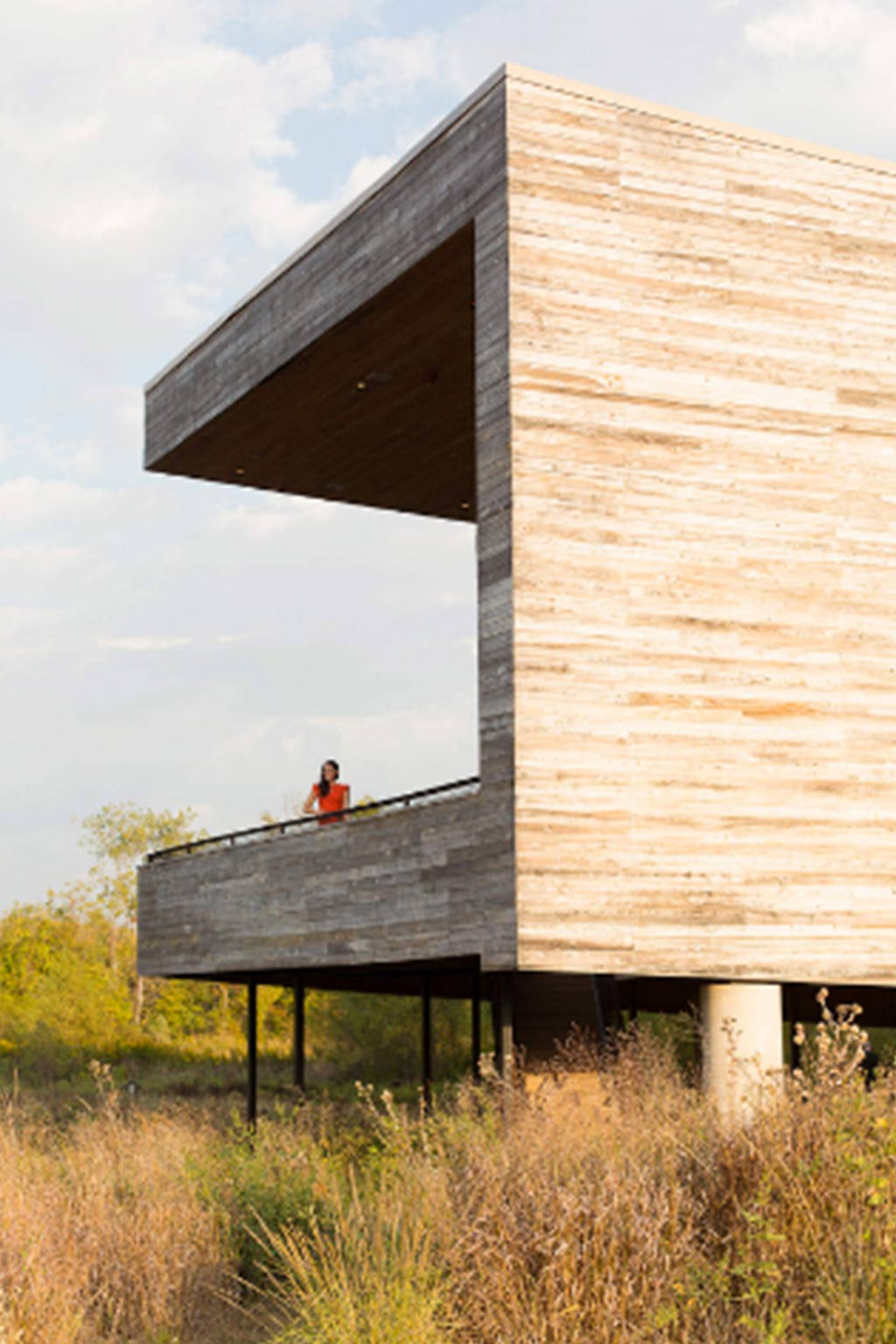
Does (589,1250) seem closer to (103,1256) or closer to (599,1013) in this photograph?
(103,1256)

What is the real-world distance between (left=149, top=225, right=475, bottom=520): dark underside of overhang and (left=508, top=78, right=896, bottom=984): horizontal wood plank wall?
4.77 feet

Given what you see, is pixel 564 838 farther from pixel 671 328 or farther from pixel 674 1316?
pixel 674 1316

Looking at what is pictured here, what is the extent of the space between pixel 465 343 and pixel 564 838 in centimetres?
581

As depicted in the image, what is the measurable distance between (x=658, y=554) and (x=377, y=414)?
5.94 metres

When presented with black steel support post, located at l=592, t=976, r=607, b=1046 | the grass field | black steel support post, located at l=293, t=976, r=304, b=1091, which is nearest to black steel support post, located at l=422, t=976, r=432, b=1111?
black steel support post, located at l=293, t=976, r=304, b=1091

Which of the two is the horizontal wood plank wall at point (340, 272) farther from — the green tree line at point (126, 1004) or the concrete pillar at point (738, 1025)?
the green tree line at point (126, 1004)

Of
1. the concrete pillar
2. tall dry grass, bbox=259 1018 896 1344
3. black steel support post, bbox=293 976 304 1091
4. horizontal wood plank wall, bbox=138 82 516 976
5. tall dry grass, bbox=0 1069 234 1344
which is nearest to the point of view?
tall dry grass, bbox=259 1018 896 1344

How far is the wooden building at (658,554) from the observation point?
11.7 meters

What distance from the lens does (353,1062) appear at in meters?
34.1

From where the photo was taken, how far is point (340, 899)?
46.0ft

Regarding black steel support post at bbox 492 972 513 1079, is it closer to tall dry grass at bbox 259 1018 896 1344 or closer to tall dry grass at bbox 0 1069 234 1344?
tall dry grass at bbox 0 1069 234 1344

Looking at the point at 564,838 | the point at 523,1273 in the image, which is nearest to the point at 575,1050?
the point at 564,838

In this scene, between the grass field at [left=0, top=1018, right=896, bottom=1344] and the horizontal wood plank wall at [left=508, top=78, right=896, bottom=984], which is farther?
the horizontal wood plank wall at [left=508, top=78, right=896, bottom=984]

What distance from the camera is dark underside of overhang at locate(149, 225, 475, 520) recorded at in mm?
14484
